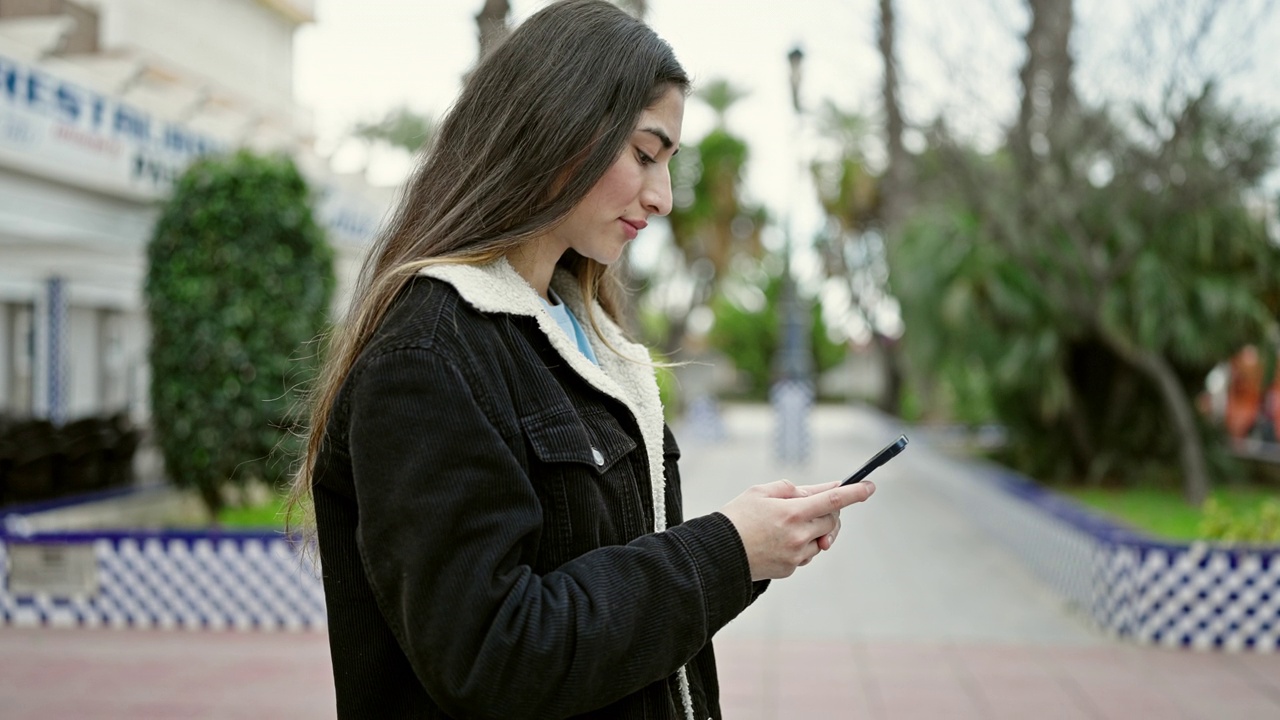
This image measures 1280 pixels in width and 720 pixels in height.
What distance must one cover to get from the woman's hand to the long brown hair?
39 centimetres

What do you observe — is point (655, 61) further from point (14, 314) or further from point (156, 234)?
point (14, 314)

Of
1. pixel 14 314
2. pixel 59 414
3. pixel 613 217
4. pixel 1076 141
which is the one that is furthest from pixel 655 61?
pixel 14 314

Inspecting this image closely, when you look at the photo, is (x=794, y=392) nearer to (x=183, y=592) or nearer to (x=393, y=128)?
(x=183, y=592)

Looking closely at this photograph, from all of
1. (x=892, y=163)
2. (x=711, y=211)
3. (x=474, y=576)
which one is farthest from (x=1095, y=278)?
Answer: (x=711, y=211)

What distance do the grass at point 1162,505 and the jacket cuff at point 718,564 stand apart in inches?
317

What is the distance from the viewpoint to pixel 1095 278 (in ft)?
31.2

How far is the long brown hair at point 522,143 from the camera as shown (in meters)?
1.30

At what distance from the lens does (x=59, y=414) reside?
13.2 meters

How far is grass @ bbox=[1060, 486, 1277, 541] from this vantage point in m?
9.20

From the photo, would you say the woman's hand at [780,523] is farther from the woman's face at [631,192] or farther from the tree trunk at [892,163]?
the tree trunk at [892,163]

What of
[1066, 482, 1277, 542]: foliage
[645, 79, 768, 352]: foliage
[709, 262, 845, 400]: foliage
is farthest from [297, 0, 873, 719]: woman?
[709, 262, 845, 400]: foliage

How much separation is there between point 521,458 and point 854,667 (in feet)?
16.3

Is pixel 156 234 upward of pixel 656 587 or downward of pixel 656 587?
upward

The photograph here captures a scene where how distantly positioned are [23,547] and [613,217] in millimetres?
6116
